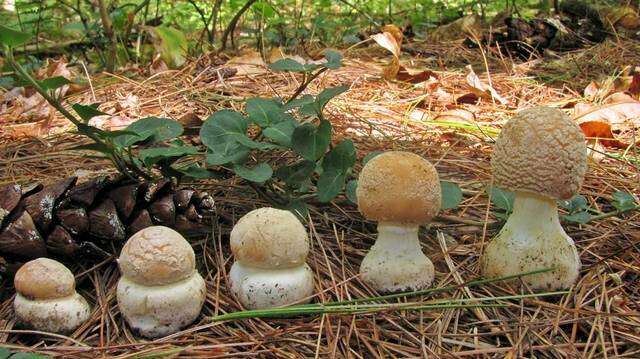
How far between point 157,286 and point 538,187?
126 cm

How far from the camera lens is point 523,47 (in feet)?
16.7

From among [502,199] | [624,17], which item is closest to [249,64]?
[502,199]

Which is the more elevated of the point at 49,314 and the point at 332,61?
the point at 332,61

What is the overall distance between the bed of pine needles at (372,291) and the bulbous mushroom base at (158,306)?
49mm

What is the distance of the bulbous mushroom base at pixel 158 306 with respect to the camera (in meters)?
1.87

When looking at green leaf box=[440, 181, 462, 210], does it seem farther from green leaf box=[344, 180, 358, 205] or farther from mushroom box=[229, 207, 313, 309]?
mushroom box=[229, 207, 313, 309]

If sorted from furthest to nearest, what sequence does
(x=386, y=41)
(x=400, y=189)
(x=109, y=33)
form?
(x=109, y=33) < (x=386, y=41) < (x=400, y=189)

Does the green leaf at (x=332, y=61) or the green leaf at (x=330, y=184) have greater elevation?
the green leaf at (x=332, y=61)

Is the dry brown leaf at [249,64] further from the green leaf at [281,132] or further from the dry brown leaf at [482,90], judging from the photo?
the green leaf at [281,132]

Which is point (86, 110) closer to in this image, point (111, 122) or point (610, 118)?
point (111, 122)

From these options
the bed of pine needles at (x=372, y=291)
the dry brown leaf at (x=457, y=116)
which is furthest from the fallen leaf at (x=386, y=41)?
the dry brown leaf at (x=457, y=116)

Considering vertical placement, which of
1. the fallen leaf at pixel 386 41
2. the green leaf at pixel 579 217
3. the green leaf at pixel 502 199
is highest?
the green leaf at pixel 502 199

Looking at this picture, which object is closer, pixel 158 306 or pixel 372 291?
pixel 158 306

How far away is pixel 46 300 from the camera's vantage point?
1.92 metres
